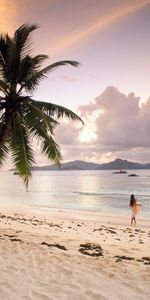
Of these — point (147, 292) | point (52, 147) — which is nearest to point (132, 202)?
point (52, 147)

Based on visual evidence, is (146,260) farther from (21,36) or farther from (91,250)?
(21,36)

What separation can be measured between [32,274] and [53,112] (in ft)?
24.9

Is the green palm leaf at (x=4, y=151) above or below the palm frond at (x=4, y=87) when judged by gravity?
below

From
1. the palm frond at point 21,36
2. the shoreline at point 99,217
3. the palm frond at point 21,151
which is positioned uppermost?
the palm frond at point 21,36

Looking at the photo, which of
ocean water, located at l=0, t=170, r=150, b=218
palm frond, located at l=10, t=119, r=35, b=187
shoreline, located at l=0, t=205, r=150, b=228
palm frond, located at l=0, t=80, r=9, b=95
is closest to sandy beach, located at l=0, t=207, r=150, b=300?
palm frond, located at l=10, t=119, r=35, b=187

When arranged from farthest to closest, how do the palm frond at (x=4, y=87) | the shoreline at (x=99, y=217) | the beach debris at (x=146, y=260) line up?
the shoreline at (x=99, y=217) < the palm frond at (x=4, y=87) < the beach debris at (x=146, y=260)

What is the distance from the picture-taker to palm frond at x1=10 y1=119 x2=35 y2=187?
13.6 meters

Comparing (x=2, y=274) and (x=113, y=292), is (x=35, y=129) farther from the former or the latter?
(x=113, y=292)

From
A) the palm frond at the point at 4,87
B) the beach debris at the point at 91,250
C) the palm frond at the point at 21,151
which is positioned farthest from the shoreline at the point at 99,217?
the palm frond at the point at 4,87

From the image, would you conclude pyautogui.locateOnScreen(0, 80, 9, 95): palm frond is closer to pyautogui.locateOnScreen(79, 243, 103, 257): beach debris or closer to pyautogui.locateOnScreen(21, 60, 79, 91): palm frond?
pyautogui.locateOnScreen(21, 60, 79, 91): palm frond

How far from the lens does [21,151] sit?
13.7 m

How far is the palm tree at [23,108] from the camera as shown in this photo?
12625 millimetres

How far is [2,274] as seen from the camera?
7.78 meters

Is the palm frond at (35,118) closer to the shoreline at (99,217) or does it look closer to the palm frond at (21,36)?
the palm frond at (21,36)
